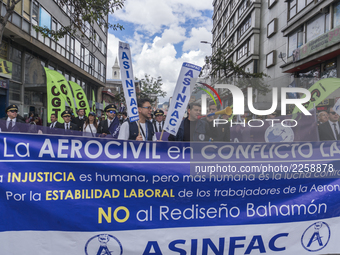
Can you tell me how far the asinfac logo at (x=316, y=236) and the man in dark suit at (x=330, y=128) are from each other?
95 cm

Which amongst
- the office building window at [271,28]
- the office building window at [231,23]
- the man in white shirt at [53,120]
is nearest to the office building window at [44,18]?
the man in white shirt at [53,120]

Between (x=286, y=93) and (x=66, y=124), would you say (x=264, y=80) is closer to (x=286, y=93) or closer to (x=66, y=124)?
(x=286, y=93)

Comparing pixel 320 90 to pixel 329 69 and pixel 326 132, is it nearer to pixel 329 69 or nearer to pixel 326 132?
pixel 326 132

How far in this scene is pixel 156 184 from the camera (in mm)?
2512

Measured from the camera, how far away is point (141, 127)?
4.17 metres

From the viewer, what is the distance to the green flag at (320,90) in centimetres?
314

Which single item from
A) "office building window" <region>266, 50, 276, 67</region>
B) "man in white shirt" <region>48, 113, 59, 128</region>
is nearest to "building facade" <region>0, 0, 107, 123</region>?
"man in white shirt" <region>48, 113, 59, 128</region>

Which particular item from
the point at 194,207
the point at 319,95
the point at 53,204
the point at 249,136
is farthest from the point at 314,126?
the point at 53,204

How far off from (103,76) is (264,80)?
100 feet

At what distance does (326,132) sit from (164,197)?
2.08m

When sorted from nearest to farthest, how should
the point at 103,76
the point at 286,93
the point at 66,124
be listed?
the point at 286,93 < the point at 66,124 < the point at 103,76

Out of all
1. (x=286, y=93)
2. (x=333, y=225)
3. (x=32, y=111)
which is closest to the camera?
(x=333, y=225)

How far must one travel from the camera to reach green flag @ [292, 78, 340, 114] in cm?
314

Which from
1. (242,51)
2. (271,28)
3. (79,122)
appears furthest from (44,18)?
(242,51)
